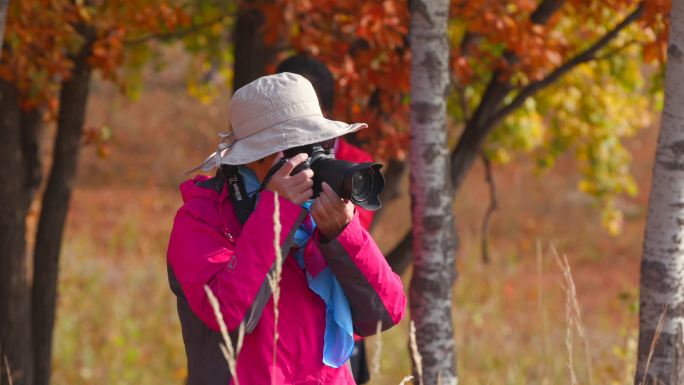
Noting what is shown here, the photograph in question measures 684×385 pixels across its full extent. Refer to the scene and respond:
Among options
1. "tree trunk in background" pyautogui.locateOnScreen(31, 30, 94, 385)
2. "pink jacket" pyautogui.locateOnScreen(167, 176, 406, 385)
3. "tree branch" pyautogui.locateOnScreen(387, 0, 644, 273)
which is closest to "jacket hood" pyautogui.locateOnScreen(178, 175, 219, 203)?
"pink jacket" pyautogui.locateOnScreen(167, 176, 406, 385)

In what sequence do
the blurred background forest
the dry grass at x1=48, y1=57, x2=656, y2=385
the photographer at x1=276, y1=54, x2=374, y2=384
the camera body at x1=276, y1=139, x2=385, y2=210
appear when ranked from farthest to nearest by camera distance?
the dry grass at x1=48, y1=57, x2=656, y2=385, the blurred background forest, the photographer at x1=276, y1=54, x2=374, y2=384, the camera body at x1=276, y1=139, x2=385, y2=210

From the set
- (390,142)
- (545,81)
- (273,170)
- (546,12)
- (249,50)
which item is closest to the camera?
(273,170)

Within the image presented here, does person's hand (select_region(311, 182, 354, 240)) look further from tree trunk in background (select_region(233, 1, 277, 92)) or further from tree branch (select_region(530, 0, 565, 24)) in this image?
tree trunk in background (select_region(233, 1, 277, 92))

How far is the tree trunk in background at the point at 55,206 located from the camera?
5285mm

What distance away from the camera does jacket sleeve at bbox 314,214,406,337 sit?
226 centimetres

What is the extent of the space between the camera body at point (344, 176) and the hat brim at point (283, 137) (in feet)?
0.10

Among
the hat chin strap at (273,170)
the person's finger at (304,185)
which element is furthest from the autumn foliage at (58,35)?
the person's finger at (304,185)

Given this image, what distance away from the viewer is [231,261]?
222 centimetres

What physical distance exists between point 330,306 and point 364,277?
13 centimetres

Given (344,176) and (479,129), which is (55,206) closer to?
(479,129)

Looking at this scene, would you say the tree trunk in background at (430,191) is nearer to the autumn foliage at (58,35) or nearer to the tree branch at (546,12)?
the tree branch at (546,12)

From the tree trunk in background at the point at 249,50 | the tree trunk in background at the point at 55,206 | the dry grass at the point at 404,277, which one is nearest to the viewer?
the tree trunk in background at the point at 55,206

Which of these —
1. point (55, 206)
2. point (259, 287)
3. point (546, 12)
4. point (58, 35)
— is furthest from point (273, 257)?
point (55, 206)

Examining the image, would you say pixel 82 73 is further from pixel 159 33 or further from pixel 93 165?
pixel 93 165
